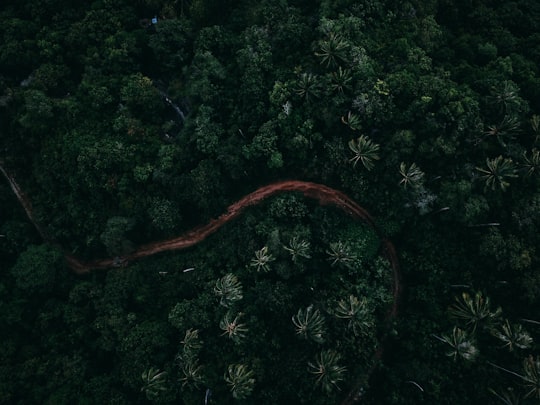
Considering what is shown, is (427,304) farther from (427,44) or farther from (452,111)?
(427,44)

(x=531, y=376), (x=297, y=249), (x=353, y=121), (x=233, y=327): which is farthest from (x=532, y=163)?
(x=233, y=327)

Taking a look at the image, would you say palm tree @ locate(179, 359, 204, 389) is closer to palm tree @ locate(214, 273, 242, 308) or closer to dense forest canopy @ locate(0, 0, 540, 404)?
dense forest canopy @ locate(0, 0, 540, 404)

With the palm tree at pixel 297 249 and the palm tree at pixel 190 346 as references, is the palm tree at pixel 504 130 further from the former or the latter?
the palm tree at pixel 190 346

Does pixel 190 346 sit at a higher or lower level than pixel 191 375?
higher

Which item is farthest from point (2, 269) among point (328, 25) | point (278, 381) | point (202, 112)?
point (328, 25)

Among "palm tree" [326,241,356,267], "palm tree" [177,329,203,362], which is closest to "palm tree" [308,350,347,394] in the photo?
"palm tree" [326,241,356,267]

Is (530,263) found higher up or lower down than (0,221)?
lower down

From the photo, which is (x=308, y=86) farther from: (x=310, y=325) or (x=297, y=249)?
(x=310, y=325)
